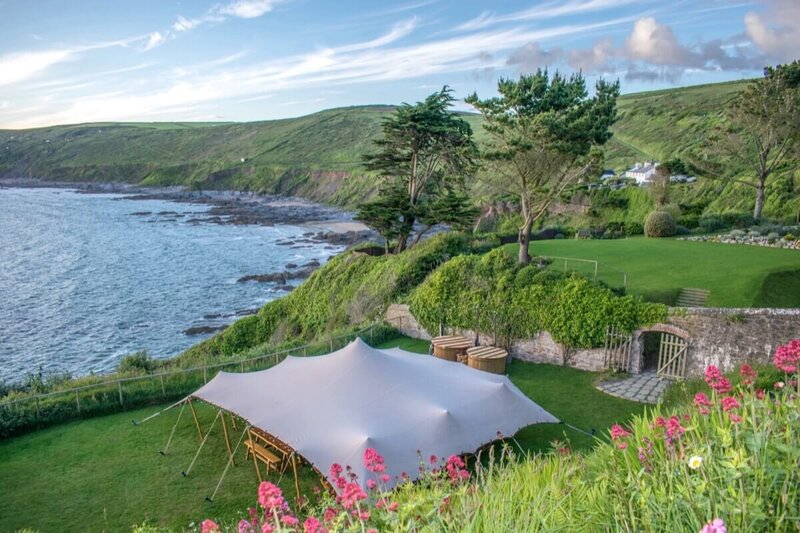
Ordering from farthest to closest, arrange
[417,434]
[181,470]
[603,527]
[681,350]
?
[681,350]
[181,470]
[417,434]
[603,527]

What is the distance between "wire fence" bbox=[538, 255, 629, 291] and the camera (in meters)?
21.9

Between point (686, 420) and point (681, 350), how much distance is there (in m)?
13.9

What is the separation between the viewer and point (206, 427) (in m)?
15.8

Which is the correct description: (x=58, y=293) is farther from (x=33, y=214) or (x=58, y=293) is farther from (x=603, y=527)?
(x=33, y=214)

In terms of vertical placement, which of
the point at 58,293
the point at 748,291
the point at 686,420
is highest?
the point at 686,420

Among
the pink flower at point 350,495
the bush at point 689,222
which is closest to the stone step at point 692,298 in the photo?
the bush at point 689,222

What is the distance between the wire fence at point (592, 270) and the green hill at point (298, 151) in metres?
26.0

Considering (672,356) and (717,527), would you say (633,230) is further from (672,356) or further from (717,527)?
(717,527)

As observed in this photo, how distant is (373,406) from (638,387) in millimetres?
10120

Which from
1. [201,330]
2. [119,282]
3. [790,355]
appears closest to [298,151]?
[119,282]

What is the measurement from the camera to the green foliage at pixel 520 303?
63.8 ft

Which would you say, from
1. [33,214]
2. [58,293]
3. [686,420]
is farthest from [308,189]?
[686,420]

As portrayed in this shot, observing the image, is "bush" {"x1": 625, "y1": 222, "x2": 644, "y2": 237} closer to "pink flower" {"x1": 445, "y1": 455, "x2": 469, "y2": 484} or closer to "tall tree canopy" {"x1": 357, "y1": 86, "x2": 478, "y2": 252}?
"tall tree canopy" {"x1": 357, "y1": 86, "x2": 478, "y2": 252}

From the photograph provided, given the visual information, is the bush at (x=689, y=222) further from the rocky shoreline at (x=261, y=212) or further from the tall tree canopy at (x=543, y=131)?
the rocky shoreline at (x=261, y=212)
